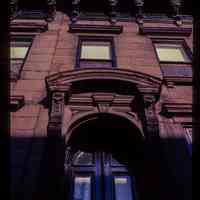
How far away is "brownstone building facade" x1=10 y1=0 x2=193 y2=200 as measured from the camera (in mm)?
6262

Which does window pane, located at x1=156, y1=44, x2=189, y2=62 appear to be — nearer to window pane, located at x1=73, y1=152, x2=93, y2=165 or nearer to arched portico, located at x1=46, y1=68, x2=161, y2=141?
arched portico, located at x1=46, y1=68, x2=161, y2=141

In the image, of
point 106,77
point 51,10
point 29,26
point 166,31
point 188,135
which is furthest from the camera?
point 51,10

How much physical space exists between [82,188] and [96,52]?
18.4 ft

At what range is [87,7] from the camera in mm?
13695

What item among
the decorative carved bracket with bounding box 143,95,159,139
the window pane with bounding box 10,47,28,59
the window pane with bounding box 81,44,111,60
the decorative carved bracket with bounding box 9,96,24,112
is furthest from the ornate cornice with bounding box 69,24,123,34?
the decorative carved bracket with bounding box 143,95,159,139

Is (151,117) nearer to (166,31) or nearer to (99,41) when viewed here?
(99,41)

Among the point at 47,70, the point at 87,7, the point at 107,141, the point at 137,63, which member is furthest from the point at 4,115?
the point at 87,7

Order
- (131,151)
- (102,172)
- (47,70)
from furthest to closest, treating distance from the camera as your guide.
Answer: (47,70), (131,151), (102,172)

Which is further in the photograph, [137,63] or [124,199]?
[137,63]

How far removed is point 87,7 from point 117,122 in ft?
24.7

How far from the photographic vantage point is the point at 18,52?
10961 mm

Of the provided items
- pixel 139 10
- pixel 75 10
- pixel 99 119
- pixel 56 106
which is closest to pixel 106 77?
pixel 99 119

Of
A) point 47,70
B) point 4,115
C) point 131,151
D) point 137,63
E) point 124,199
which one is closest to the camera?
point 4,115

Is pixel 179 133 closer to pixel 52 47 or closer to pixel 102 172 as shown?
pixel 102 172
